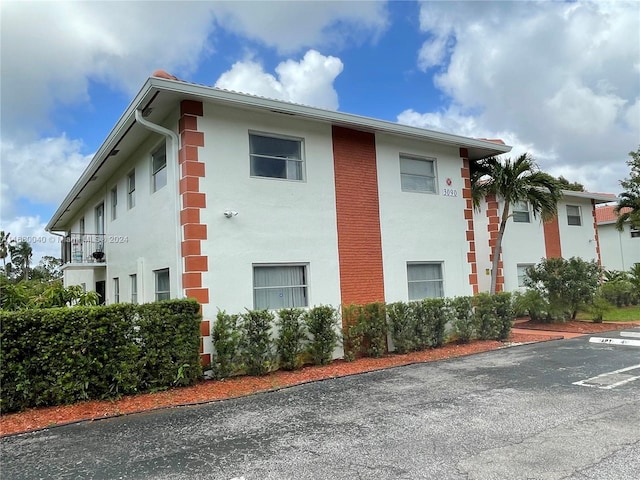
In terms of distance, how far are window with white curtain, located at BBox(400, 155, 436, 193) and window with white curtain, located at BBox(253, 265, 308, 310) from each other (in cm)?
378

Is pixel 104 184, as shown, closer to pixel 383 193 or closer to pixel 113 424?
pixel 383 193

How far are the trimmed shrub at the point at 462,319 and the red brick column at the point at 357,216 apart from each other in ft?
6.57

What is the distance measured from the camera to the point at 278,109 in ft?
29.0

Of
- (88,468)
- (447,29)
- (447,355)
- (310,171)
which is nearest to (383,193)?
(310,171)

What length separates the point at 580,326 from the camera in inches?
555

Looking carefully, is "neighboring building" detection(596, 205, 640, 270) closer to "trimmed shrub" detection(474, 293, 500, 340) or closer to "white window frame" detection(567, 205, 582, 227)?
"white window frame" detection(567, 205, 582, 227)

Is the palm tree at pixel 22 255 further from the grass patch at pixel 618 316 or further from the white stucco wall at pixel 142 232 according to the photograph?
the grass patch at pixel 618 316

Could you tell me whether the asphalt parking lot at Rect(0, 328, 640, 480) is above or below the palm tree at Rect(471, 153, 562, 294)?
below

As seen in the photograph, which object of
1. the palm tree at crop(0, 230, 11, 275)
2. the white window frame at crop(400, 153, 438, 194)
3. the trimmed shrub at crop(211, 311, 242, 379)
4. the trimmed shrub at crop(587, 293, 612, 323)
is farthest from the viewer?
the palm tree at crop(0, 230, 11, 275)

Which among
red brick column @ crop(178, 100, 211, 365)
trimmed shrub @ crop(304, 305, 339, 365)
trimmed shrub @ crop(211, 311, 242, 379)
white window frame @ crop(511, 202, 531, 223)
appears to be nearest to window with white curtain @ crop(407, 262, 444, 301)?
trimmed shrub @ crop(304, 305, 339, 365)

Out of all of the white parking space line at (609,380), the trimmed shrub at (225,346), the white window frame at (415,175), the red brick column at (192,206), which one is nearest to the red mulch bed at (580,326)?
the white window frame at (415,175)

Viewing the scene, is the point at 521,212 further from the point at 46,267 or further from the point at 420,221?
the point at 46,267

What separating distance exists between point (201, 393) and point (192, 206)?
3.28 m

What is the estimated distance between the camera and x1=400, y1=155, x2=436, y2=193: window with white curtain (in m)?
11.3
